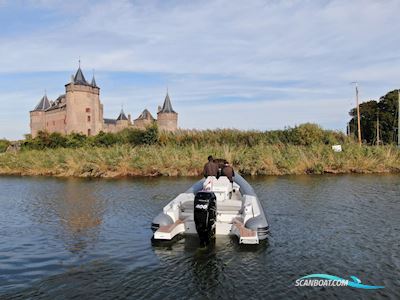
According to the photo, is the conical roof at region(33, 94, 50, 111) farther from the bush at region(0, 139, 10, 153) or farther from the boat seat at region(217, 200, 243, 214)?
the boat seat at region(217, 200, 243, 214)

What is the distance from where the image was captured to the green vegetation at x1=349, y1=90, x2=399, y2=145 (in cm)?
4727

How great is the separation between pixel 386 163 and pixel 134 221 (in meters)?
16.4

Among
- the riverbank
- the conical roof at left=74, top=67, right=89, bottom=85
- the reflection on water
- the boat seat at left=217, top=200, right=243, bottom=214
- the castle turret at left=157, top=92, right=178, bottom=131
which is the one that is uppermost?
the conical roof at left=74, top=67, right=89, bottom=85

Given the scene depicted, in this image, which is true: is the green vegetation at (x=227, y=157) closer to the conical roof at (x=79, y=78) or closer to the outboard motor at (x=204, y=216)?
the outboard motor at (x=204, y=216)

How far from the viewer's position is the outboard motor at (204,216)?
6.06 m

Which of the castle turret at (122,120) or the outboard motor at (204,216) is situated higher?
the castle turret at (122,120)

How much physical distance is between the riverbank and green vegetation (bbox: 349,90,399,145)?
1104 inches

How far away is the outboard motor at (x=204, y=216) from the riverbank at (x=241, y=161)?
42.9ft

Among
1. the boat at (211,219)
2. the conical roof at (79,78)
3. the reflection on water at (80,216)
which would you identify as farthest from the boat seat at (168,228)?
the conical roof at (79,78)

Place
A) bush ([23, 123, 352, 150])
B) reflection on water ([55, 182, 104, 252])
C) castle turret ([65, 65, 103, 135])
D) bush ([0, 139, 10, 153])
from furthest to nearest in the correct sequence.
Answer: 1. castle turret ([65, 65, 103, 135])
2. bush ([0, 139, 10, 153])
3. bush ([23, 123, 352, 150])
4. reflection on water ([55, 182, 104, 252])

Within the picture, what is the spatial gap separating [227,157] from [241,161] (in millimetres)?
790

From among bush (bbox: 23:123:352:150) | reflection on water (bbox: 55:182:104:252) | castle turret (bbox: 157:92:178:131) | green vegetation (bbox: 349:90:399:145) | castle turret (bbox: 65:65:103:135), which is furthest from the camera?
castle turret (bbox: 157:92:178:131)

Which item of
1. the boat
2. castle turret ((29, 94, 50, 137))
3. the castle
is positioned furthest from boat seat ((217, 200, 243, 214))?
castle turret ((29, 94, 50, 137))

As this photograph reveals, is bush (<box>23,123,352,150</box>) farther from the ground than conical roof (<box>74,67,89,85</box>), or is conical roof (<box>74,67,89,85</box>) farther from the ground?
conical roof (<box>74,67,89,85</box>)
